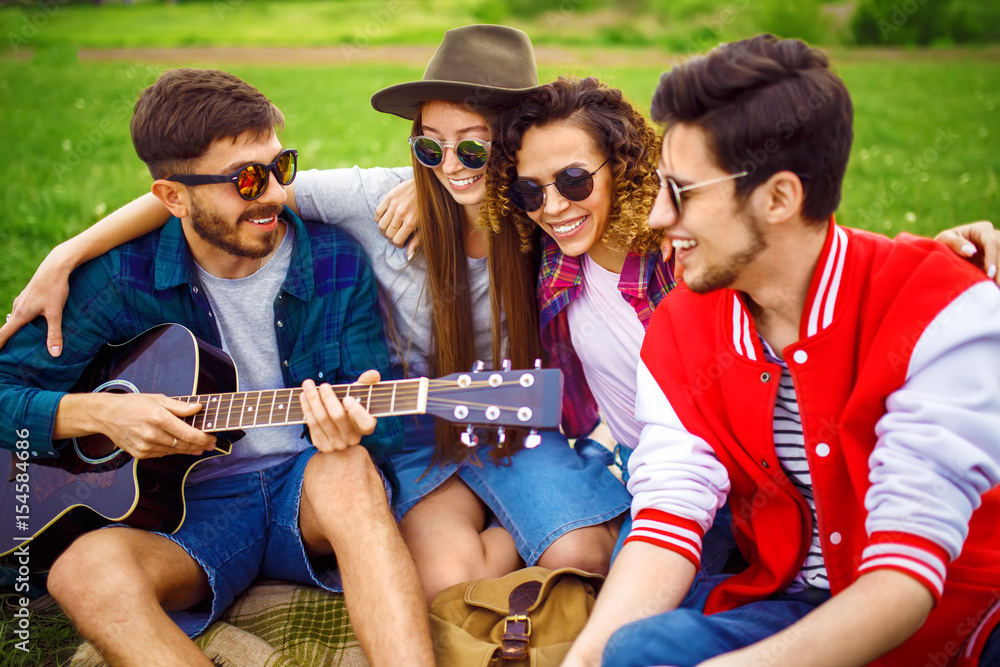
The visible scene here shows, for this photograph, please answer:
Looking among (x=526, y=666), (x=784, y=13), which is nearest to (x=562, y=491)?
(x=526, y=666)

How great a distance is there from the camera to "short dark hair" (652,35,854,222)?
187cm

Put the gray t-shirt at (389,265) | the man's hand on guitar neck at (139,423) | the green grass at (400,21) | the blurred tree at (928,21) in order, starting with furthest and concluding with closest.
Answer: the green grass at (400,21), the blurred tree at (928,21), the gray t-shirt at (389,265), the man's hand on guitar neck at (139,423)

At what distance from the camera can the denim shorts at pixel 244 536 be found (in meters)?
2.70

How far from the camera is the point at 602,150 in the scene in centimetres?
283

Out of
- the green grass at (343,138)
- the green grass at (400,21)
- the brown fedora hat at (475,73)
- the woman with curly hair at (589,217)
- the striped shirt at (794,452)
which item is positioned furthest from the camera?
the green grass at (400,21)

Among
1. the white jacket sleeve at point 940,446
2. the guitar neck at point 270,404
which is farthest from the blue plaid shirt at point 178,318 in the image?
the white jacket sleeve at point 940,446

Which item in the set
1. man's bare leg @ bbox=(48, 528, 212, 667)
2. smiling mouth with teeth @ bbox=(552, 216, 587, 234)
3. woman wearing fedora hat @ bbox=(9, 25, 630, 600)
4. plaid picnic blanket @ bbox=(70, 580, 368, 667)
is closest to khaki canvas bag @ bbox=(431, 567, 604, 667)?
woman wearing fedora hat @ bbox=(9, 25, 630, 600)

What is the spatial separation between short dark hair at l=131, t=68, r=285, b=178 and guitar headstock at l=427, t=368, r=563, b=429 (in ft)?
4.56

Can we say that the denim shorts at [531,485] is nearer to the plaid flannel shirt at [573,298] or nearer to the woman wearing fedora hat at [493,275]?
the woman wearing fedora hat at [493,275]

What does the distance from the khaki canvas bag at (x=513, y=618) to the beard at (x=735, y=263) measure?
109 cm

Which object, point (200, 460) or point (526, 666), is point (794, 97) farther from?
point (200, 460)

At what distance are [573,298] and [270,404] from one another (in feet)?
4.21

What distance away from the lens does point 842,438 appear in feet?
6.34

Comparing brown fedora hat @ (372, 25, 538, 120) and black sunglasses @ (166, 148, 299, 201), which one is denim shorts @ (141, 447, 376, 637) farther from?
brown fedora hat @ (372, 25, 538, 120)
